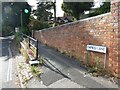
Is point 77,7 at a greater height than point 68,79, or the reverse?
point 77,7

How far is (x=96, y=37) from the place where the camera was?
8.02 meters

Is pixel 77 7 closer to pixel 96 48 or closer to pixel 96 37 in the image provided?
pixel 96 37

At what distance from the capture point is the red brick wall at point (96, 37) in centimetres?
675

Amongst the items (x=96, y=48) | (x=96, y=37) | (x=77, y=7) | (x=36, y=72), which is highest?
(x=77, y=7)

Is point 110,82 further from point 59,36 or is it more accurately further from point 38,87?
point 59,36

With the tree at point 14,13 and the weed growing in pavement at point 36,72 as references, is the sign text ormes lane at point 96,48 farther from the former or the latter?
the tree at point 14,13

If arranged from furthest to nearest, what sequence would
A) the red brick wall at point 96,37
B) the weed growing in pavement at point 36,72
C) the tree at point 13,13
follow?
the tree at point 13,13 → the weed growing in pavement at point 36,72 → the red brick wall at point 96,37

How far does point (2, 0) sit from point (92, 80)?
3864cm

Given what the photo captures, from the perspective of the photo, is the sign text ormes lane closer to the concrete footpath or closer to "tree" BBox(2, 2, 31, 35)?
the concrete footpath

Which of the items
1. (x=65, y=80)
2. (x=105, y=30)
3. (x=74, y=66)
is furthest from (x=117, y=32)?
(x=74, y=66)

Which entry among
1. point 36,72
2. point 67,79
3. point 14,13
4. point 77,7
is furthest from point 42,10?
point 67,79

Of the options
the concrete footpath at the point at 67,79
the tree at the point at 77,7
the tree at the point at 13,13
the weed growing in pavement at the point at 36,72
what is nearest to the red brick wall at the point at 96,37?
the concrete footpath at the point at 67,79

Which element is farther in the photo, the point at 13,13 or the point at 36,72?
the point at 13,13

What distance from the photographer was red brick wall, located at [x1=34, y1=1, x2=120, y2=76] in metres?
6.75
